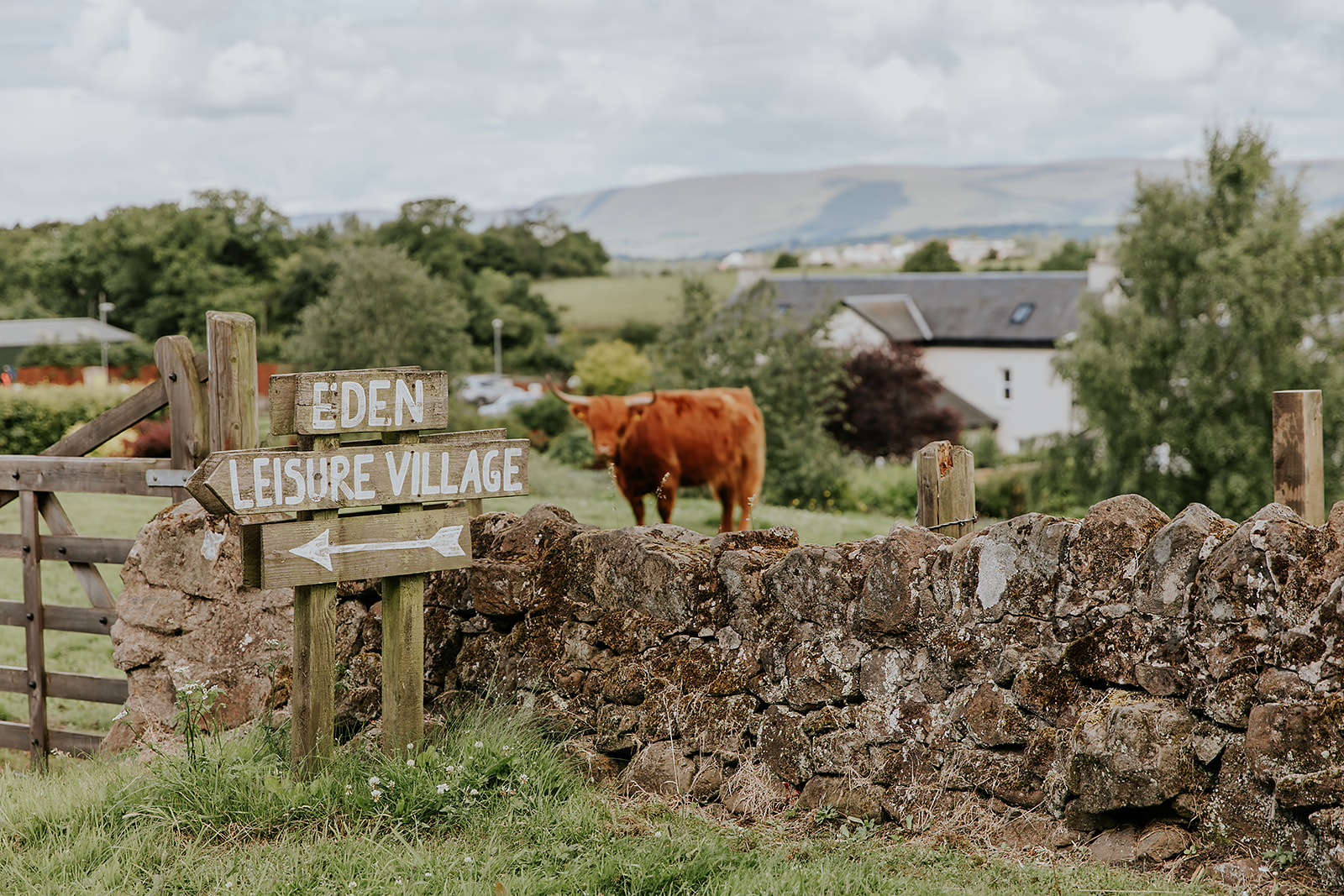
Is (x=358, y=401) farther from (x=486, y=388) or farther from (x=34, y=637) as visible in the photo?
(x=486, y=388)

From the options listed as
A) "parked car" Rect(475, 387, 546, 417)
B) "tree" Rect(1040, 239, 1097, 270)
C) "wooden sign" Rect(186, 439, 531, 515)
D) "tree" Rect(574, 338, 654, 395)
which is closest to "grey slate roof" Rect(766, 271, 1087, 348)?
"tree" Rect(574, 338, 654, 395)

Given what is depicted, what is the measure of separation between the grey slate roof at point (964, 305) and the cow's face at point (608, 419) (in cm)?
4056

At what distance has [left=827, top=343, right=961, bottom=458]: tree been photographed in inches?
1519

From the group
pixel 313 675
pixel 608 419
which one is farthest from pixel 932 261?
pixel 313 675

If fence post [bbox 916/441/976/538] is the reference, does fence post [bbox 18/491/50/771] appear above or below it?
below

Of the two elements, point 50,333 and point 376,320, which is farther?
point 50,333

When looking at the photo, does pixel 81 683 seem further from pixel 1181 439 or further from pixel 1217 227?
pixel 1217 227

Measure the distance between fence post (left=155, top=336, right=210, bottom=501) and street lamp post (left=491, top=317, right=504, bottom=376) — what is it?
52121 mm

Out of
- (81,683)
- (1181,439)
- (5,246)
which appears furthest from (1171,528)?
(5,246)

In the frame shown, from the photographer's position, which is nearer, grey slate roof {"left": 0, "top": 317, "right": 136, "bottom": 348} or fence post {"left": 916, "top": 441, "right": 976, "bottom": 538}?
fence post {"left": 916, "top": 441, "right": 976, "bottom": 538}

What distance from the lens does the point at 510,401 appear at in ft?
146

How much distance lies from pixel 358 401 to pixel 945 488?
2620 millimetres

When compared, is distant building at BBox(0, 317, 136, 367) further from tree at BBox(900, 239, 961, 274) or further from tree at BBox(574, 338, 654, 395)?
tree at BBox(900, 239, 961, 274)

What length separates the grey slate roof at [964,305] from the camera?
172 feet
